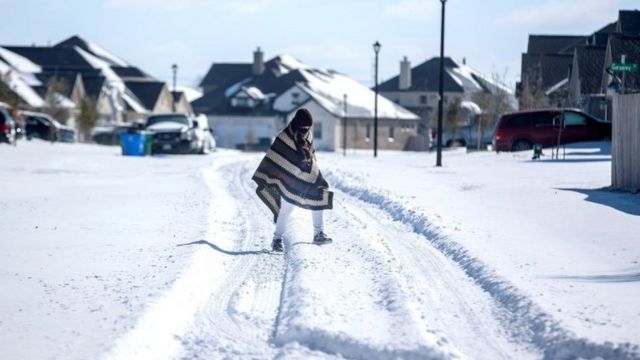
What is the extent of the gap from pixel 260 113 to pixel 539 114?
50297mm

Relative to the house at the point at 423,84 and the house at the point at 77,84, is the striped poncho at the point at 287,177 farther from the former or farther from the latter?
the house at the point at 423,84

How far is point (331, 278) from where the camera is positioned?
29.8 ft

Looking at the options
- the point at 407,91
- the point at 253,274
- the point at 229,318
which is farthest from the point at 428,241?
the point at 407,91

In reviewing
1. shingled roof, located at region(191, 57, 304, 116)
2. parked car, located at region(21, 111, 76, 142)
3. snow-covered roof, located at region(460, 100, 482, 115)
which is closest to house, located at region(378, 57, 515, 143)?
shingled roof, located at region(191, 57, 304, 116)

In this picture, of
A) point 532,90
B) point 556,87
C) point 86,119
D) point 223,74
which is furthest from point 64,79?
point 223,74

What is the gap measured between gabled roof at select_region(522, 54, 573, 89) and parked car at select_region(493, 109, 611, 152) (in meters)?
24.7

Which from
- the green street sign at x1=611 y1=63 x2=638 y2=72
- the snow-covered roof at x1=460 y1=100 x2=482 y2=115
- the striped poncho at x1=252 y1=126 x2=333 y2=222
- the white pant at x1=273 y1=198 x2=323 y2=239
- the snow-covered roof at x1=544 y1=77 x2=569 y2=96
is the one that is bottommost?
the white pant at x1=273 y1=198 x2=323 y2=239

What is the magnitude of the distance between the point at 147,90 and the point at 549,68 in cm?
4622

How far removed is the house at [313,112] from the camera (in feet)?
249

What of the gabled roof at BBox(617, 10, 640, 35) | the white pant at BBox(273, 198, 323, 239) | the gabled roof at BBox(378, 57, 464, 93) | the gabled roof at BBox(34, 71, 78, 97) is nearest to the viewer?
the white pant at BBox(273, 198, 323, 239)

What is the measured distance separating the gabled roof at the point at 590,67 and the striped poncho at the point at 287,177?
123 ft

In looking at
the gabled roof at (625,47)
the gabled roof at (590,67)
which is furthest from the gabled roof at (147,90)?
the gabled roof at (625,47)

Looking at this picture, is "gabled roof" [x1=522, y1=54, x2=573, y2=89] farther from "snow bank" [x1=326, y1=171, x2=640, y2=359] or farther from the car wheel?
"snow bank" [x1=326, y1=171, x2=640, y2=359]

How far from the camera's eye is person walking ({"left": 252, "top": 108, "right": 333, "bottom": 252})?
11234mm
